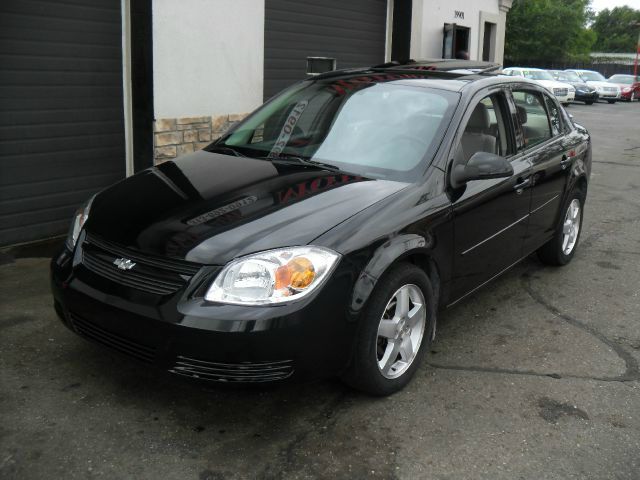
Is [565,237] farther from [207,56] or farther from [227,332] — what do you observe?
[207,56]

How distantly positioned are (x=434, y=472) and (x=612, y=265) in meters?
3.80

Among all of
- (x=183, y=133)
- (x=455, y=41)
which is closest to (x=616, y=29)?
(x=455, y=41)

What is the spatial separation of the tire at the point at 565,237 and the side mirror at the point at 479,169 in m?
1.92

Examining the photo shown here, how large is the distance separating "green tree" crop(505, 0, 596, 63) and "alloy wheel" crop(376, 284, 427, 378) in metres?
46.7

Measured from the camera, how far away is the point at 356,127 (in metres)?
4.20

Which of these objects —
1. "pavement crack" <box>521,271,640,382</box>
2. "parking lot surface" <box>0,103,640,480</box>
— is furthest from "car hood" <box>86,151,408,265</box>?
"pavement crack" <box>521,271,640,382</box>

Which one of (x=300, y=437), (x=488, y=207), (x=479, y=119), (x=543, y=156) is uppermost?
(x=479, y=119)

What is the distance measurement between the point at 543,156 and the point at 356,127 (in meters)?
1.59

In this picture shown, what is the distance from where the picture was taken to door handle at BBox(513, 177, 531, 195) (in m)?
4.57

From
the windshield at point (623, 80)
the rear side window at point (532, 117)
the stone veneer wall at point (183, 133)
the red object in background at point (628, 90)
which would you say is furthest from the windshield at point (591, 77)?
the rear side window at point (532, 117)

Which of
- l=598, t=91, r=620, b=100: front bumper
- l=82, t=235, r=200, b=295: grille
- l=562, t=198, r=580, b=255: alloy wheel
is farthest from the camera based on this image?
l=598, t=91, r=620, b=100: front bumper

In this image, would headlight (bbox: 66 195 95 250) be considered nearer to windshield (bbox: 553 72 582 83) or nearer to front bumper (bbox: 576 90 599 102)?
front bumper (bbox: 576 90 599 102)

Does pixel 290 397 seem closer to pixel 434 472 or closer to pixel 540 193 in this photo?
pixel 434 472

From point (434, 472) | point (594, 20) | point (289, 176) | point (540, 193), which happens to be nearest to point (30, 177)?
point (289, 176)
